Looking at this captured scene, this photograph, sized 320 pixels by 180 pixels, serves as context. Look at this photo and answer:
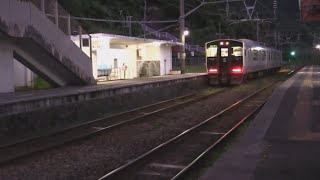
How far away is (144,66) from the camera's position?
40.6 meters

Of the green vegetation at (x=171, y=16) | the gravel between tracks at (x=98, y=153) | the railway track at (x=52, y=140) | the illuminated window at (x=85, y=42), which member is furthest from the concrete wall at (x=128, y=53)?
the green vegetation at (x=171, y=16)

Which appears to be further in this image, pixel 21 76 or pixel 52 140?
pixel 21 76

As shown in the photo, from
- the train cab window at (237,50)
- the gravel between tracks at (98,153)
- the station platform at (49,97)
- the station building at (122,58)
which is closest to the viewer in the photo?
the gravel between tracks at (98,153)

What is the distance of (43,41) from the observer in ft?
68.8

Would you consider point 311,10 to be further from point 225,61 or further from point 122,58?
point 122,58

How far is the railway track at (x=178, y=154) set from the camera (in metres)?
9.68

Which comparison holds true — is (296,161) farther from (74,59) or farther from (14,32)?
(74,59)

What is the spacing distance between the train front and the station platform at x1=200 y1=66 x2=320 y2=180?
1795 cm

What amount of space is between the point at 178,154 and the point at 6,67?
1233cm

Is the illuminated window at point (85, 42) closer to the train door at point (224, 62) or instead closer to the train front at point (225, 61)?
the train front at point (225, 61)

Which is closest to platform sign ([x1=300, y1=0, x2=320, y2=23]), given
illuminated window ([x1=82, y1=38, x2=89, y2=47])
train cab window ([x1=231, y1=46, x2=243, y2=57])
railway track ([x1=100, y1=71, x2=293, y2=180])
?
railway track ([x1=100, y1=71, x2=293, y2=180])

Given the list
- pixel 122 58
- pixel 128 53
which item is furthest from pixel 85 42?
pixel 128 53

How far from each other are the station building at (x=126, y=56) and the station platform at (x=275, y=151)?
1692 cm

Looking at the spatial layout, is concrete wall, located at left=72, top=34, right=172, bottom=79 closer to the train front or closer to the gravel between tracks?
the train front
